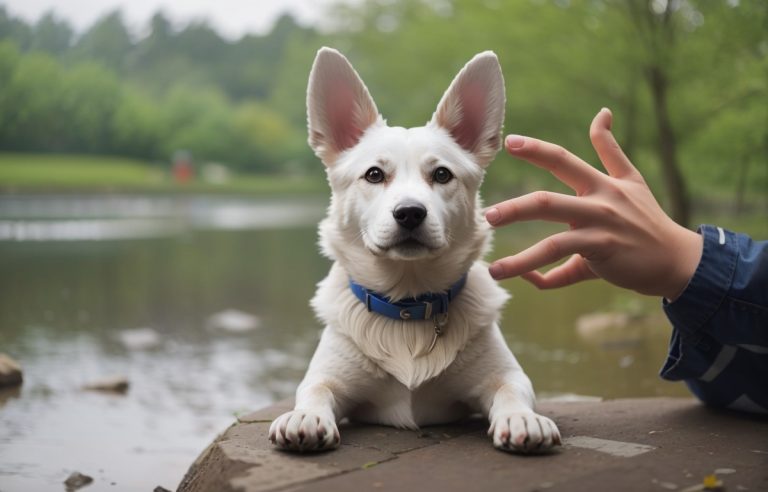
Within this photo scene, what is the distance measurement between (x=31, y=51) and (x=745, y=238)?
7055 mm

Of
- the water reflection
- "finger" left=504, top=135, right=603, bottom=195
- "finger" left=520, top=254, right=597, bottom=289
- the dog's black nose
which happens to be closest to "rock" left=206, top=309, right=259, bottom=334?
the water reflection

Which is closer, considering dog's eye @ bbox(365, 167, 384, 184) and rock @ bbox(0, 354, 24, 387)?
dog's eye @ bbox(365, 167, 384, 184)

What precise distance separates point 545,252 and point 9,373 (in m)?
4.51

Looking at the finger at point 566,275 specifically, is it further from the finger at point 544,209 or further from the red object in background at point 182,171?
the red object in background at point 182,171

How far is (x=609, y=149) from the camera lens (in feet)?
8.08

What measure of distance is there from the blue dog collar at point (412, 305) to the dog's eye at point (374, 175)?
17.5 inches

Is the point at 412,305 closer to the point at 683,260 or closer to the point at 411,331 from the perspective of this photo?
the point at 411,331

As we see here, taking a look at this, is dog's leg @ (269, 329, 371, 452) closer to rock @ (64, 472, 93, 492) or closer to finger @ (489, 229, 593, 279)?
finger @ (489, 229, 593, 279)

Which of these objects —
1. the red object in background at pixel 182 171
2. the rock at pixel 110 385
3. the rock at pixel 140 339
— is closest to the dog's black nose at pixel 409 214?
the rock at pixel 110 385

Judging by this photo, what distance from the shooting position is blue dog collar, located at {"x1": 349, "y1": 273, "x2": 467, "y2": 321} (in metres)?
2.94

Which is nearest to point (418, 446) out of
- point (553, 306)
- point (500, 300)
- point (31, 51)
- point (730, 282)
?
point (500, 300)

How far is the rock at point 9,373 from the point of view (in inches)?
210

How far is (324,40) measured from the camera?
2762cm

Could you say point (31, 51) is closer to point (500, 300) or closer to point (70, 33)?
point (70, 33)
